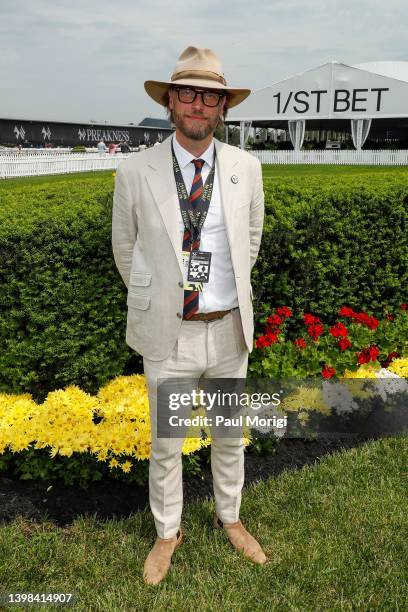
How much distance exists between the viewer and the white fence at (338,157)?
33969 mm

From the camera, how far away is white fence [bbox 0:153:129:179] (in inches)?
980

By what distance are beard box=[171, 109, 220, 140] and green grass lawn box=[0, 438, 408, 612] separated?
2290 millimetres

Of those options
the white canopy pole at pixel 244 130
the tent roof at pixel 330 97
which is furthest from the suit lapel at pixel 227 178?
the white canopy pole at pixel 244 130

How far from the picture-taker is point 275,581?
3.01 metres

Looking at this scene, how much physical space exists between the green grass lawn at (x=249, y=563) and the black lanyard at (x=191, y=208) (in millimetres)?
1835

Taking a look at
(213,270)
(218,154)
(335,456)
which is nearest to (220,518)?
(335,456)

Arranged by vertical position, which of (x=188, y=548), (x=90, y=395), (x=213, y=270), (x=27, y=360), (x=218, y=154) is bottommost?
(x=188, y=548)

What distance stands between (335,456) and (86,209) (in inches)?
103

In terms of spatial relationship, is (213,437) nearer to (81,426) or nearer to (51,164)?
(81,426)

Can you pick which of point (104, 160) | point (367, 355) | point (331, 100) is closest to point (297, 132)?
point (331, 100)

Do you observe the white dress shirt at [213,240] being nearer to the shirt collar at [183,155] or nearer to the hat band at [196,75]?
the shirt collar at [183,155]

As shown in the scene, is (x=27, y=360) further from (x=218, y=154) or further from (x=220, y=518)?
(x=218, y=154)

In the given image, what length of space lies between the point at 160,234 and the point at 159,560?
1791 millimetres

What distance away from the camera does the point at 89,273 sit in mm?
3879
